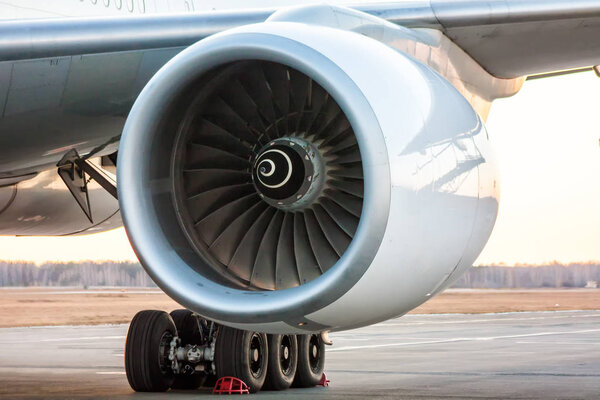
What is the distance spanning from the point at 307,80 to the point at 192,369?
3793mm

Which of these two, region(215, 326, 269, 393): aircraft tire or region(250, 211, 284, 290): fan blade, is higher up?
region(250, 211, 284, 290): fan blade

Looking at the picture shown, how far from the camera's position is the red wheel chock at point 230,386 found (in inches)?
300

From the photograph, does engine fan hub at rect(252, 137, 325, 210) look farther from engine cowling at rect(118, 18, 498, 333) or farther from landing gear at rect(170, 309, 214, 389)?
landing gear at rect(170, 309, 214, 389)

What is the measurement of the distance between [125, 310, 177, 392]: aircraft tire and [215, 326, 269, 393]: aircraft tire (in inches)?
18.4

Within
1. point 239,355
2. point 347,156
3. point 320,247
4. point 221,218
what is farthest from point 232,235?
point 239,355

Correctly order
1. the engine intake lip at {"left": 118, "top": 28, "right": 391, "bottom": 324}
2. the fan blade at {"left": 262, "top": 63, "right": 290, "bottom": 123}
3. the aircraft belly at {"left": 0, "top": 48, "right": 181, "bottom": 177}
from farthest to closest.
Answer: the aircraft belly at {"left": 0, "top": 48, "right": 181, "bottom": 177}, the fan blade at {"left": 262, "top": 63, "right": 290, "bottom": 123}, the engine intake lip at {"left": 118, "top": 28, "right": 391, "bottom": 324}

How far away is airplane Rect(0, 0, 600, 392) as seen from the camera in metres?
4.23

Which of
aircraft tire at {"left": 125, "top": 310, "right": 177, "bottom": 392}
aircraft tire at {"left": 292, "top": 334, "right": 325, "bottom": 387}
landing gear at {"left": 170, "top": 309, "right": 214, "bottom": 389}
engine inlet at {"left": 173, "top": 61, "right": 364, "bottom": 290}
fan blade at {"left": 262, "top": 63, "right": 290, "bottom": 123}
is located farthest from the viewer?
aircraft tire at {"left": 292, "top": 334, "right": 325, "bottom": 387}

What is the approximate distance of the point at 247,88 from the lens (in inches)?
195

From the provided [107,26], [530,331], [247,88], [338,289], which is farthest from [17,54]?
[530,331]

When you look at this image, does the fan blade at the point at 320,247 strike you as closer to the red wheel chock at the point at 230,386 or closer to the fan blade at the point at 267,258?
the fan blade at the point at 267,258

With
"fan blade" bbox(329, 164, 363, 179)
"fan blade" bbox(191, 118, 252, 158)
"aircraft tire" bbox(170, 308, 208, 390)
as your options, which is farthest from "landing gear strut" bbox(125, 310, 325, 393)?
"fan blade" bbox(329, 164, 363, 179)

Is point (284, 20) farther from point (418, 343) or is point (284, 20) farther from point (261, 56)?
point (418, 343)

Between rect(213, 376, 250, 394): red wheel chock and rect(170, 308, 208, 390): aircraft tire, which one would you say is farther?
rect(170, 308, 208, 390): aircraft tire
